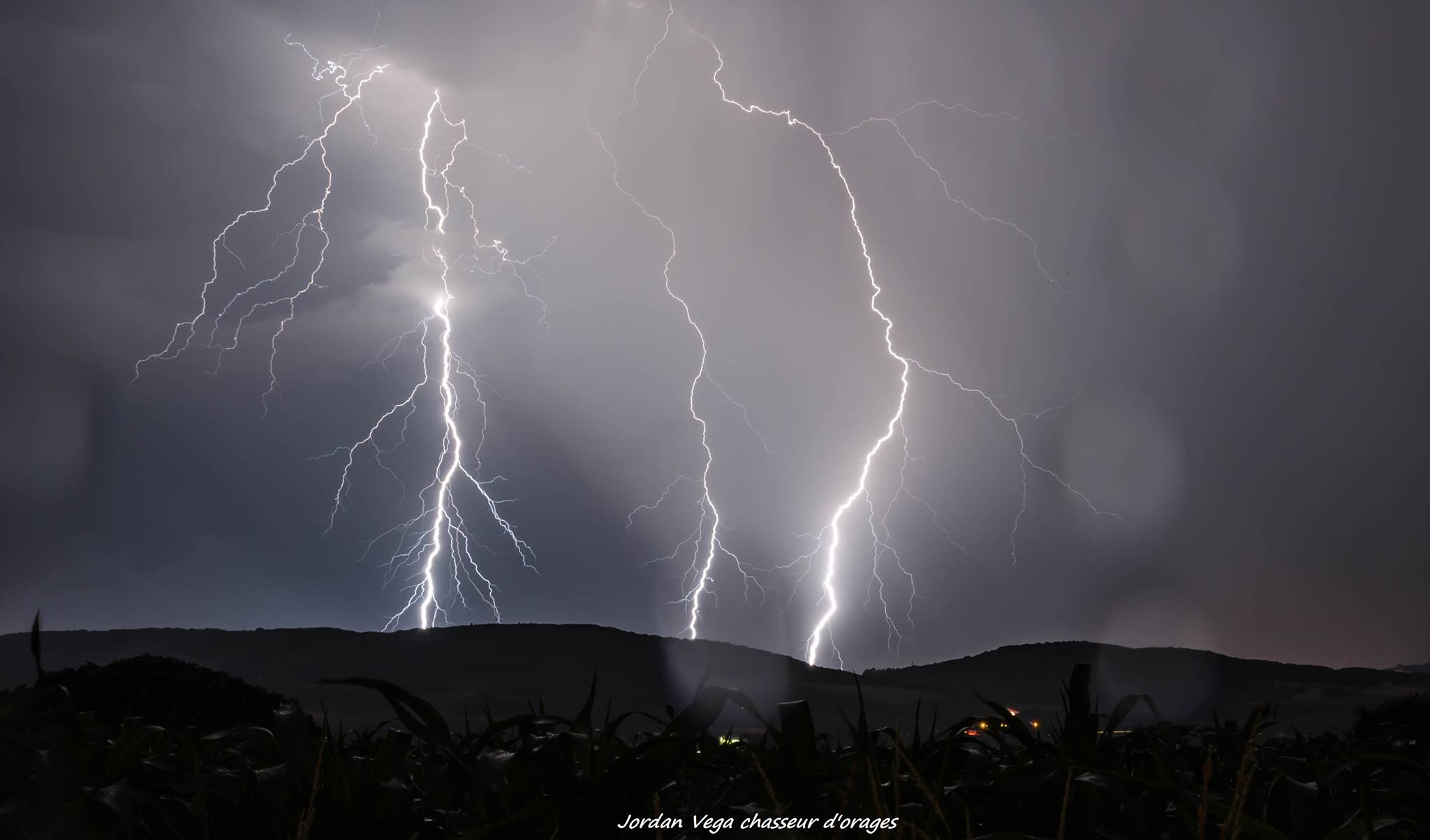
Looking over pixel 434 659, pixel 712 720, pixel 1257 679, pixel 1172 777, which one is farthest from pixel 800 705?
pixel 1257 679

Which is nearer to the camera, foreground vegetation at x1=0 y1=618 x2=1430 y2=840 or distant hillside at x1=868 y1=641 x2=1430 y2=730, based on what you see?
foreground vegetation at x1=0 y1=618 x2=1430 y2=840

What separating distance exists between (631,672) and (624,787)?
76.6m

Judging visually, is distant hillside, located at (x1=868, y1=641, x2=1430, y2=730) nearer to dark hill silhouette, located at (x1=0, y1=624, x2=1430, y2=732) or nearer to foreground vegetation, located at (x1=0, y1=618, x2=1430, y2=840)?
dark hill silhouette, located at (x1=0, y1=624, x2=1430, y2=732)

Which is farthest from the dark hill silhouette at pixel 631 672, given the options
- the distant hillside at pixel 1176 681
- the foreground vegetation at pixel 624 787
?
the foreground vegetation at pixel 624 787

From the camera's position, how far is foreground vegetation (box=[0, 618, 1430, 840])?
128 cm

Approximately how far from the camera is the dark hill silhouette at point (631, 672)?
6494 centimetres

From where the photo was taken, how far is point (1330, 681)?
7831 centimetres

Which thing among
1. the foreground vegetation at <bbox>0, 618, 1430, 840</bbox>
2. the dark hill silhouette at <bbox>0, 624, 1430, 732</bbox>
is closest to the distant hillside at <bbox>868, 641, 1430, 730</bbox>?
the dark hill silhouette at <bbox>0, 624, 1430, 732</bbox>

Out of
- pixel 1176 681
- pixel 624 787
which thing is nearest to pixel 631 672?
pixel 1176 681

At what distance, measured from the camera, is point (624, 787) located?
1329 mm

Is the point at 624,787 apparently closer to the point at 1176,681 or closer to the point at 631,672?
the point at 631,672

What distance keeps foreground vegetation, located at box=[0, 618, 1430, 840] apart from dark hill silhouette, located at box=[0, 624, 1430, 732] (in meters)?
56.6

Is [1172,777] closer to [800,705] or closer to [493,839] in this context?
[800,705]

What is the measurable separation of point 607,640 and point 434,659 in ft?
52.2
